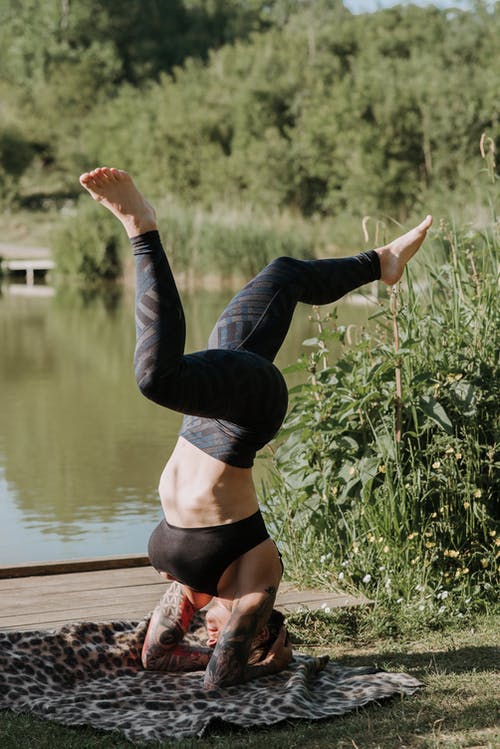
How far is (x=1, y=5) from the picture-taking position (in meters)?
56.2

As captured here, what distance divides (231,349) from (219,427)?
209mm

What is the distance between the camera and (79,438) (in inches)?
337

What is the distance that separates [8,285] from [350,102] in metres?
11.3

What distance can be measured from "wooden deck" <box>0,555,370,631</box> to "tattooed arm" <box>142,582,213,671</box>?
439 millimetres

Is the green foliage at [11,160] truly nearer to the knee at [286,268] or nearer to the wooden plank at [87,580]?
the wooden plank at [87,580]

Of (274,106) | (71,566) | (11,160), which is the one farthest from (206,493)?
(11,160)

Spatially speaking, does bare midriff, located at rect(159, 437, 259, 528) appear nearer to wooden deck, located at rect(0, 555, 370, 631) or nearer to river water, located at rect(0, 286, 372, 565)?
wooden deck, located at rect(0, 555, 370, 631)

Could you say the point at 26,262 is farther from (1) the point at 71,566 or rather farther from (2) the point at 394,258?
(2) the point at 394,258

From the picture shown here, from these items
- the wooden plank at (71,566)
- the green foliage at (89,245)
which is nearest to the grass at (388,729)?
the wooden plank at (71,566)

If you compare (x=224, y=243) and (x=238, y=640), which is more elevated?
(x=224, y=243)

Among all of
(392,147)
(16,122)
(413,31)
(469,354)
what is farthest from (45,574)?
(16,122)

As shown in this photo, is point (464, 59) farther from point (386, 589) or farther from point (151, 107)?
point (386, 589)

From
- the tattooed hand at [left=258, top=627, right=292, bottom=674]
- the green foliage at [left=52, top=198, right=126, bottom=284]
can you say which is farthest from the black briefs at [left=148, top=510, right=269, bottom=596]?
the green foliage at [left=52, top=198, right=126, bottom=284]

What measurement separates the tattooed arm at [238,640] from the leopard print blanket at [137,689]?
0.11 feet
